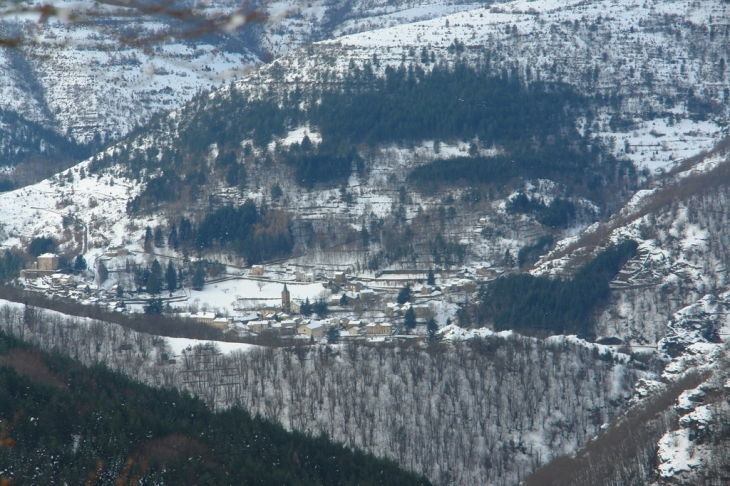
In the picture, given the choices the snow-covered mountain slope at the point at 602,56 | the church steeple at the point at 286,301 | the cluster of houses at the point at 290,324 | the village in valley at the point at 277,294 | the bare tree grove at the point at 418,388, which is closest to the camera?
the bare tree grove at the point at 418,388

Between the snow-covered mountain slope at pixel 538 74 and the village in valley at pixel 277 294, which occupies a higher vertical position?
the snow-covered mountain slope at pixel 538 74

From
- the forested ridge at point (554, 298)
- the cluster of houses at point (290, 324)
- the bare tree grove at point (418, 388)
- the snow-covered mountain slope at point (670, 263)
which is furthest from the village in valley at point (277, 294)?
the snow-covered mountain slope at point (670, 263)

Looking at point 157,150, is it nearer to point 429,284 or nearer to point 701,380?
point 429,284

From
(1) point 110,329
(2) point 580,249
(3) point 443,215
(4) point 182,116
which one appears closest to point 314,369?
(1) point 110,329

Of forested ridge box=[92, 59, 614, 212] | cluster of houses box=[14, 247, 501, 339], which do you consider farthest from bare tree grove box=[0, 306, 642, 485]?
forested ridge box=[92, 59, 614, 212]

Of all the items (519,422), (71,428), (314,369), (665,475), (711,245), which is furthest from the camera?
(711,245)

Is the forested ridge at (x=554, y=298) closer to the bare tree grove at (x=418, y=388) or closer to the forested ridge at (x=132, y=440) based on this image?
the bare tree grove at (x=418, y=388)

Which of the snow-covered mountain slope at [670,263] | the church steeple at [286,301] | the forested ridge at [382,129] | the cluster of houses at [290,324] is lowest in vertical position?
the cluster of houses at [290,324]
